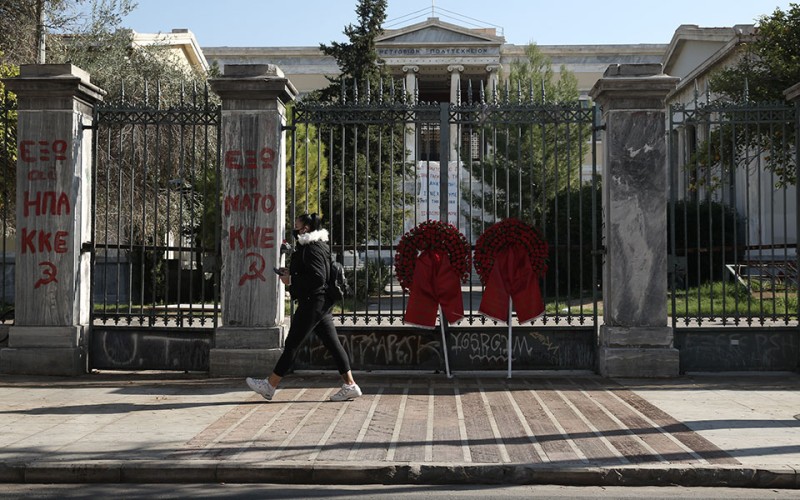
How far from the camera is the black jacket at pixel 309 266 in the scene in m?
8.59

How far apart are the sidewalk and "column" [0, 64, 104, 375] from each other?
2.04 feet

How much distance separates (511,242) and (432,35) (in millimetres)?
52362


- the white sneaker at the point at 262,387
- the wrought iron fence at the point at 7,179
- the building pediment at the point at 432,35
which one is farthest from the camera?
the building pediment at the point at 432,35

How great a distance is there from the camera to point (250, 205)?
1012 cm

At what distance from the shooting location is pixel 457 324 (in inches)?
416

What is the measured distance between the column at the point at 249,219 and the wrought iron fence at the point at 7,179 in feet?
8.48

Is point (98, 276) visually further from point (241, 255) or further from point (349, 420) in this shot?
point (349, 420)

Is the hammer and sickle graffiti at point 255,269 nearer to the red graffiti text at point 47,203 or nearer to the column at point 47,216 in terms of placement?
the column at point 47,216

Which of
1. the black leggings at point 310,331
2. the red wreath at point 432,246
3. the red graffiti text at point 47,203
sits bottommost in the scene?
the black leggings at point 310,331

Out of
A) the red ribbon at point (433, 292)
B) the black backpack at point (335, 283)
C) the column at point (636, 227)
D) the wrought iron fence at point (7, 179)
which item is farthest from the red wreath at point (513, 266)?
the wrought iron fence at point (7, 179)

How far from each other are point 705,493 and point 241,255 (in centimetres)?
628

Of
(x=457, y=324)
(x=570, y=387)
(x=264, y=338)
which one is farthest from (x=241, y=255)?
(x=570, y=387)

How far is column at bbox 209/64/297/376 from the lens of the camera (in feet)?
32.8

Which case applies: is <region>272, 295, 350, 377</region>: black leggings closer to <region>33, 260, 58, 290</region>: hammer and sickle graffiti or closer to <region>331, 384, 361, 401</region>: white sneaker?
<region>331, 384, 361, 401</region>: white sneaker
